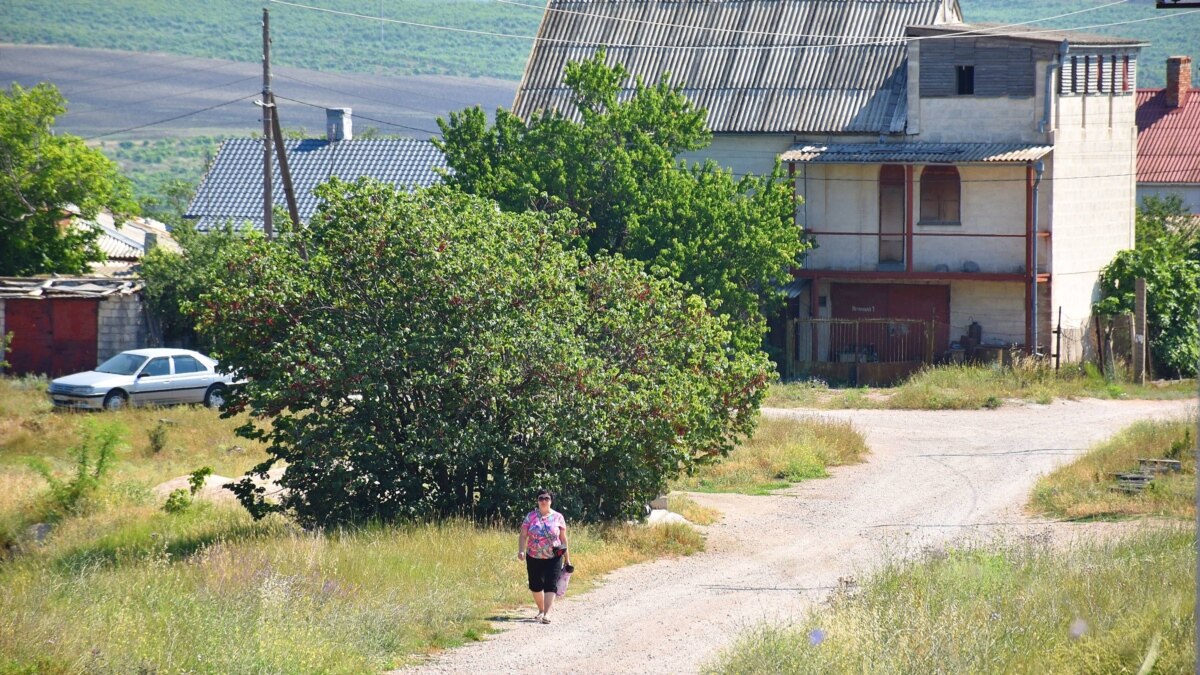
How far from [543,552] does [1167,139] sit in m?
46.4

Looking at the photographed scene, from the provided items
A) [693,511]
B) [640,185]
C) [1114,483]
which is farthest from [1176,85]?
[693,511]

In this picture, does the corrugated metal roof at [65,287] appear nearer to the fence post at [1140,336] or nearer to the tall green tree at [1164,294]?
the fence post at [1140,336]

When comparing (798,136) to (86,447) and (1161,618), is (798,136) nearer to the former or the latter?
(86,447)

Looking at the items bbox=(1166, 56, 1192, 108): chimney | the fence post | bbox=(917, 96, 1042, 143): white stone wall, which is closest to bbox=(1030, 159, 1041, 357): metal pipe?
bbox=(917, 96, 1042, 143): white stone wall

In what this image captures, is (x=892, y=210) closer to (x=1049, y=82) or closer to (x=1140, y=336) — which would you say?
(x=1049, y=82)

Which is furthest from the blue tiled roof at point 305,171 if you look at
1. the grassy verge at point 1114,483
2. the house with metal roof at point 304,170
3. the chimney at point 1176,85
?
the grassy verge at point 1114,483

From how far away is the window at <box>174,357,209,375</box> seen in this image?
1205 inches

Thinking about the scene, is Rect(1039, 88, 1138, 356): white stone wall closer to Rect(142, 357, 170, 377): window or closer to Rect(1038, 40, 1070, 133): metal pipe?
Rect(1038, 40, 1070, 133): metal pipe

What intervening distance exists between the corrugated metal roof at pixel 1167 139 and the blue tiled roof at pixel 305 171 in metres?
26.1

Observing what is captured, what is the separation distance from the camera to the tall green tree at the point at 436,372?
15.8 metres

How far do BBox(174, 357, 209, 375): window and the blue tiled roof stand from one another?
2313 cm

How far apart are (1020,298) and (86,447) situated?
2223 centimetres

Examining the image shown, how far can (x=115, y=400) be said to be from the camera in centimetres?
2927

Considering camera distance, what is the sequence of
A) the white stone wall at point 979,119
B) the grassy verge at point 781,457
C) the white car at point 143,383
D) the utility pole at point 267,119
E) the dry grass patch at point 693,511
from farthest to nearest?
the white stone wall at point 979,119 → the utility pole at point 267,119 → the white car at point 143,383 → the grassy verge at point 781,457 → the dry grass patch at point 693,511
